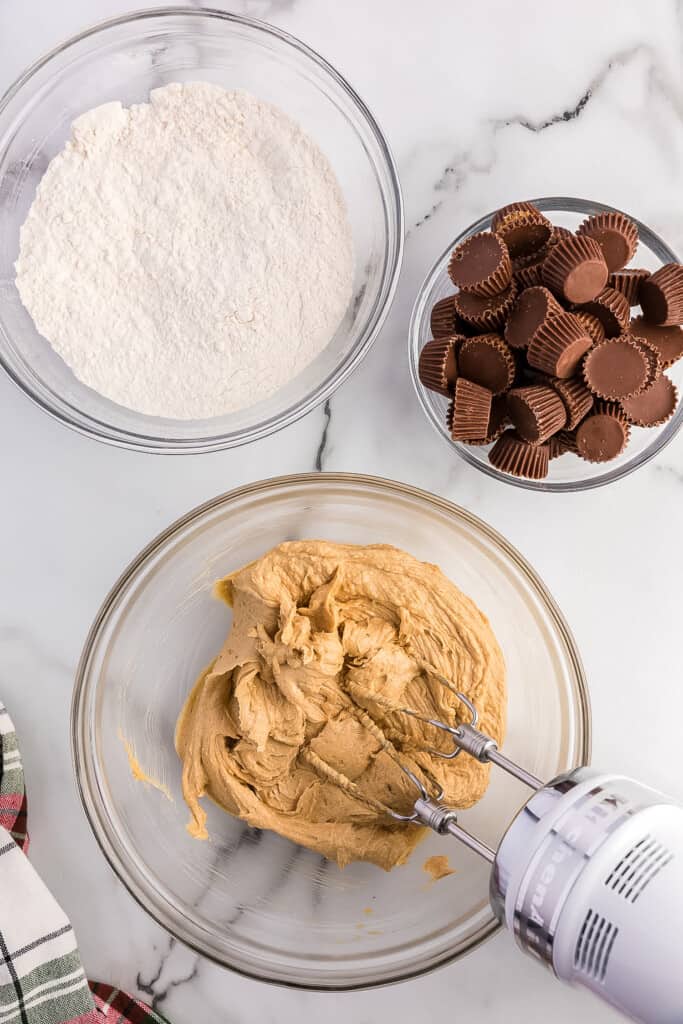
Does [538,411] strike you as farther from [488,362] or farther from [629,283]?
[629,283]

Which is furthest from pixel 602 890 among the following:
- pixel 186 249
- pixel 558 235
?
pixel 186 249

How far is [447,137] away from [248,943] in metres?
1.38

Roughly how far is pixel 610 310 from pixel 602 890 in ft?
2.59

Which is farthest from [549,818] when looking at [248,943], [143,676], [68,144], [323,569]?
[68,144]

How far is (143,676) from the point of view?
4.97 ft

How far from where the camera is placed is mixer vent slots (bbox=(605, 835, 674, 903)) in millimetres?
1067

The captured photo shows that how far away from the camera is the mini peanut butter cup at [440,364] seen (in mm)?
1370

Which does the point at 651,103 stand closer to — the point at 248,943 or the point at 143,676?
the point at 143,676

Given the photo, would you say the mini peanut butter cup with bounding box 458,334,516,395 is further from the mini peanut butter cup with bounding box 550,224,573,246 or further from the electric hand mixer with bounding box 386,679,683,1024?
the electric hand mixer with bounding box 386,679,683,1024

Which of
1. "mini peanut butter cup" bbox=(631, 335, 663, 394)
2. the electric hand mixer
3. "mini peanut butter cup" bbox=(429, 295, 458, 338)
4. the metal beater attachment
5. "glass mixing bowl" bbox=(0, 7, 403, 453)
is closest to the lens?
the electric hand mixer

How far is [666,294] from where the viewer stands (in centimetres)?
133

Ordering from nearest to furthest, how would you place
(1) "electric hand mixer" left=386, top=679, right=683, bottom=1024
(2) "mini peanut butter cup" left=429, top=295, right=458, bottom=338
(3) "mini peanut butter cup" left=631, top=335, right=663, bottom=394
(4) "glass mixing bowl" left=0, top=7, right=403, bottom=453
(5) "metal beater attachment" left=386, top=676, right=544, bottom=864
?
(1) "electric hand mixer" left=386, top=679, right=683, bottom=1024 < (5) "metal beater attachment" left=386, top=676, right=544, bottom=864 < (3) "mini peanut butter cup" left=631, top=335, right=663, bottom=394 < (2) "mini peanut butter cup" left=429, top=295, right=458, bottom=338 < (4) "glass mixing bowl" left=0, top=7, right=403, bottom=453

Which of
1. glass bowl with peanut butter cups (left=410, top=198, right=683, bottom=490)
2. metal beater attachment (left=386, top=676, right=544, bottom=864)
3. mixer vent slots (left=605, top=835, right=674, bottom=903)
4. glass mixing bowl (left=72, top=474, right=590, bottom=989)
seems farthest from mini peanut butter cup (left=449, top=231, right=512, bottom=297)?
mixer vent slots (left=605, top=835, right=674, bottom=903)

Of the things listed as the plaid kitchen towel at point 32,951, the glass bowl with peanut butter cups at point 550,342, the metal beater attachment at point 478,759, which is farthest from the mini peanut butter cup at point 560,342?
the plaid kitchen towel at point 32,951
